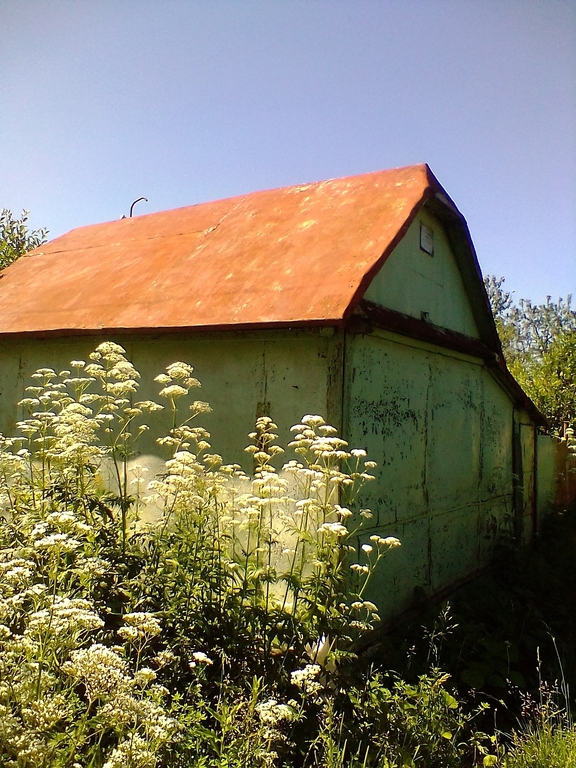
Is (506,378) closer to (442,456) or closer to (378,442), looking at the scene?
(442,456)

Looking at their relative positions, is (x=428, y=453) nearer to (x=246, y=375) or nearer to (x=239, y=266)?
(x=246, y=375)

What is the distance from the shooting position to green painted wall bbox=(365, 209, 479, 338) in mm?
5770

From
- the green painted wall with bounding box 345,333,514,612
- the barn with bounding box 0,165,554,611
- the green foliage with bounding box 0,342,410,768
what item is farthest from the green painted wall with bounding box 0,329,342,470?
the green foliage with bounding box 0,342,410,768

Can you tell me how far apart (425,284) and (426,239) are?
0.53 meters

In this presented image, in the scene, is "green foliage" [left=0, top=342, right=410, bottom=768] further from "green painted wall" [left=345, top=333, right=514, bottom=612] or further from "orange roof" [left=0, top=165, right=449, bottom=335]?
"orange roof" [left=0, top=165, right=449, bottom=335]

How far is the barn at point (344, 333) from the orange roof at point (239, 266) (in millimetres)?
23

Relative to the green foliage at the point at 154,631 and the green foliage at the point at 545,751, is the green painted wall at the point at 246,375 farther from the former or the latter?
the green foliage at the point at 545,751

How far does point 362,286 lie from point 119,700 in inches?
133

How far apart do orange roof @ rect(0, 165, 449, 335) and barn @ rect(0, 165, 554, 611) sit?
2cm

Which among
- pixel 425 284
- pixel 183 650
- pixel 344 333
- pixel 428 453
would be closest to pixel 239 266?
pixel 344 333

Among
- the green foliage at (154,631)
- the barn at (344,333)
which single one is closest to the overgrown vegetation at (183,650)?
the green foliage at (154,631)

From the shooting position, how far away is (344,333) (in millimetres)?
4820

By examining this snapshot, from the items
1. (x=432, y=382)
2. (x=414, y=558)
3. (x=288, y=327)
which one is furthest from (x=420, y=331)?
(x=414, y=558)

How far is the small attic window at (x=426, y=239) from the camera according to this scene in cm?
654
